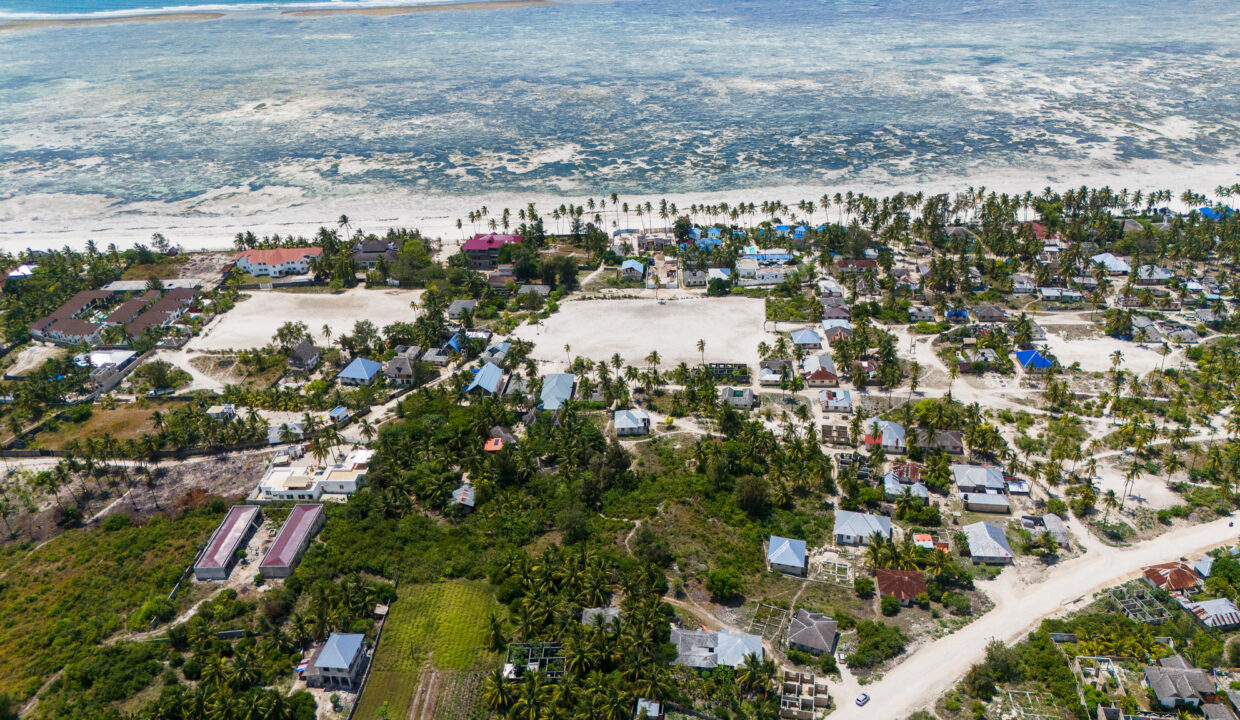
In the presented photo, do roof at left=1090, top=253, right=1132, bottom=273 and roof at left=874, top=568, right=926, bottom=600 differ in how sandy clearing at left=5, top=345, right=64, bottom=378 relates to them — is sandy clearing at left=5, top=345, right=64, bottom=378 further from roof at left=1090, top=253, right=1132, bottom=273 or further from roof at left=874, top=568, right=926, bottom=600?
roof at left=1090, top=253, right=1132, bottom=273

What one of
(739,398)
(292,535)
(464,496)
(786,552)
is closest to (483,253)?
(739,398)

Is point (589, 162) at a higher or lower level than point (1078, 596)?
higher

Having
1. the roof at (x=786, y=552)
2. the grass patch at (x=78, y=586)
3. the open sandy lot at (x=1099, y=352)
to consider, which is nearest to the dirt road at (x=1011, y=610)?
the roof at (x=786, y=552)

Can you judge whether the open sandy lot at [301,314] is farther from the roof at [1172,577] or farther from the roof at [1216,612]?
the roof at [1216,612]

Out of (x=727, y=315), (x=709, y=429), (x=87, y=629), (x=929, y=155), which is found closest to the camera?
(x=87, y=629)

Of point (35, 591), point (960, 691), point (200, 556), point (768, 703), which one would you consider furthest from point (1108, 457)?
point (35, 591)

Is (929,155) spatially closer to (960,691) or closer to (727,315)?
(727,315)

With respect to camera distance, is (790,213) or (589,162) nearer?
(790,213)
